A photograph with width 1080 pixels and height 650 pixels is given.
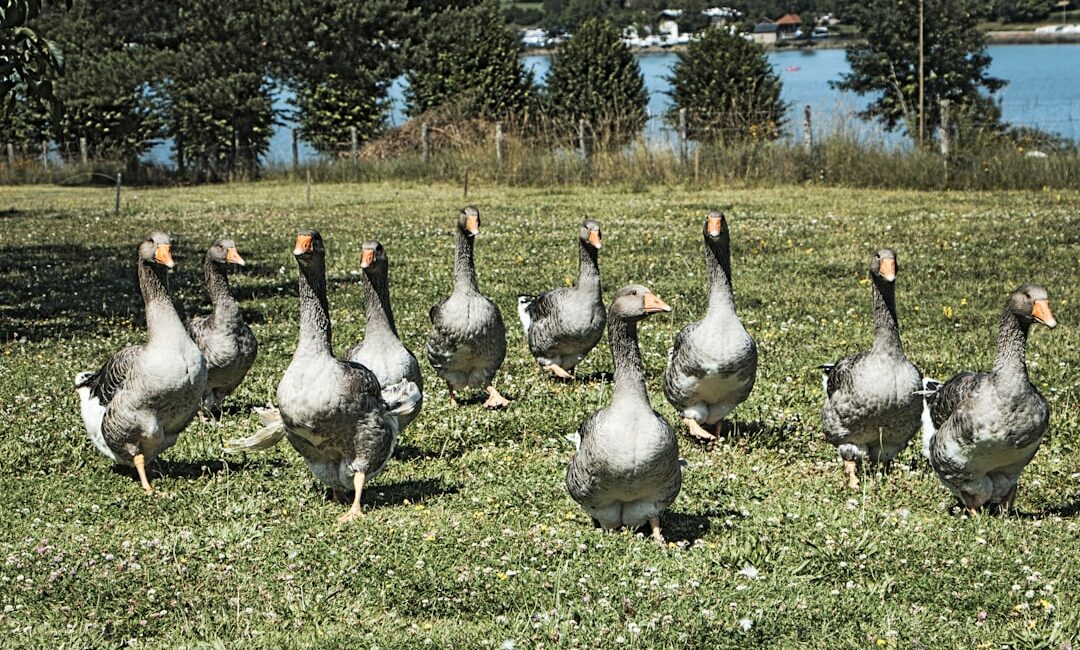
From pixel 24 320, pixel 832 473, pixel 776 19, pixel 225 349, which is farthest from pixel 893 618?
pixel 776 19

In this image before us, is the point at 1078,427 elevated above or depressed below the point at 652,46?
below

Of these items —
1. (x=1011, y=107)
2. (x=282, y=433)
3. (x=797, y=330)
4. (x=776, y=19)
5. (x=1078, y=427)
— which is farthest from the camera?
(x=776, y=19)

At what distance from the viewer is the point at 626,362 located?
6.50m

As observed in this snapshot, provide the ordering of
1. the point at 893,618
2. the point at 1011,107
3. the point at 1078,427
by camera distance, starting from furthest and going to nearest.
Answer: the point at 1011,107
the point at 1078,427
the point at 893,618

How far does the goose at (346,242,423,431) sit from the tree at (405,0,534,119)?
31.2m

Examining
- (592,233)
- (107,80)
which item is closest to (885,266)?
(592,233)

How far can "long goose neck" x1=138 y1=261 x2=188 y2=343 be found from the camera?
25.4 ft

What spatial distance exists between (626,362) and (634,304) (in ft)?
1.01

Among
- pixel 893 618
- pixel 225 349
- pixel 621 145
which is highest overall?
pixel 621 145

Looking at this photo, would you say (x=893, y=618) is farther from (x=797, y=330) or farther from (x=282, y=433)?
(x=797, y=330)

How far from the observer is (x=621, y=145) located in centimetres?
3022

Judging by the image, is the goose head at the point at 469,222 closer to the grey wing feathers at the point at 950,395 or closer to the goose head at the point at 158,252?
the goose head at the point at 158,252

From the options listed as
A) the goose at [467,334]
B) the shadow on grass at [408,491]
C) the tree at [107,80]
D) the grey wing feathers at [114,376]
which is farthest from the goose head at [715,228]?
the tree at [107,80]

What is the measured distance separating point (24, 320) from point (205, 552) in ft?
26.4
